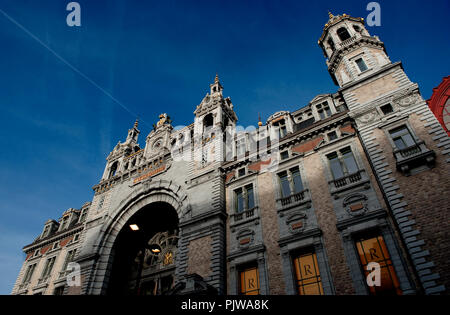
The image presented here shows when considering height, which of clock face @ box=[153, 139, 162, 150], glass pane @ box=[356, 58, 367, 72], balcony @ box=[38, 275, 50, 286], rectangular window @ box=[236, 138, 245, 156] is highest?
clock face @ box=[153, 139, 162, 150]

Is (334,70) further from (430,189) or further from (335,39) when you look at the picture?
(430,189)

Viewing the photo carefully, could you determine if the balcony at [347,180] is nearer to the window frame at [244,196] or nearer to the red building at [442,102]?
the window frame at [244,196]

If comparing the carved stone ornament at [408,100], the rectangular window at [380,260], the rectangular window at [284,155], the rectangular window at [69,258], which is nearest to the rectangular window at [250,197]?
the rectangular window at [284,155]

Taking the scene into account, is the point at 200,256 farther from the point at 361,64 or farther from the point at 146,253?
the point at 361,64

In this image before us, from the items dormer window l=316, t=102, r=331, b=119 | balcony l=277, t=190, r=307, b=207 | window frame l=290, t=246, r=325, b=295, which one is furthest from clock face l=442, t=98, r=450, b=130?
window frame l=290, t=246, r=325, b=295

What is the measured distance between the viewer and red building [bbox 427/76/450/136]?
18750 mm

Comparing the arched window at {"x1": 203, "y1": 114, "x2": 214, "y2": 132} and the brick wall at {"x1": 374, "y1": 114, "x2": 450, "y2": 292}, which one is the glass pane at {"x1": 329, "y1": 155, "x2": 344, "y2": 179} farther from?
the arched window at {"x1": 203, "y1": 114, "x2": 214, "y2": 132}

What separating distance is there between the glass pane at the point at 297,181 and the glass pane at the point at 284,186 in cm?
48

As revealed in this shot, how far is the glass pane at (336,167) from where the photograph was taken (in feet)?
61.9

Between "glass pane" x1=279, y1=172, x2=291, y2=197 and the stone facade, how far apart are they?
0.10 meters

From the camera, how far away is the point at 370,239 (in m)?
15.8

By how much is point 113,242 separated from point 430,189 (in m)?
23.6

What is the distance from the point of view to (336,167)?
63.3ft
